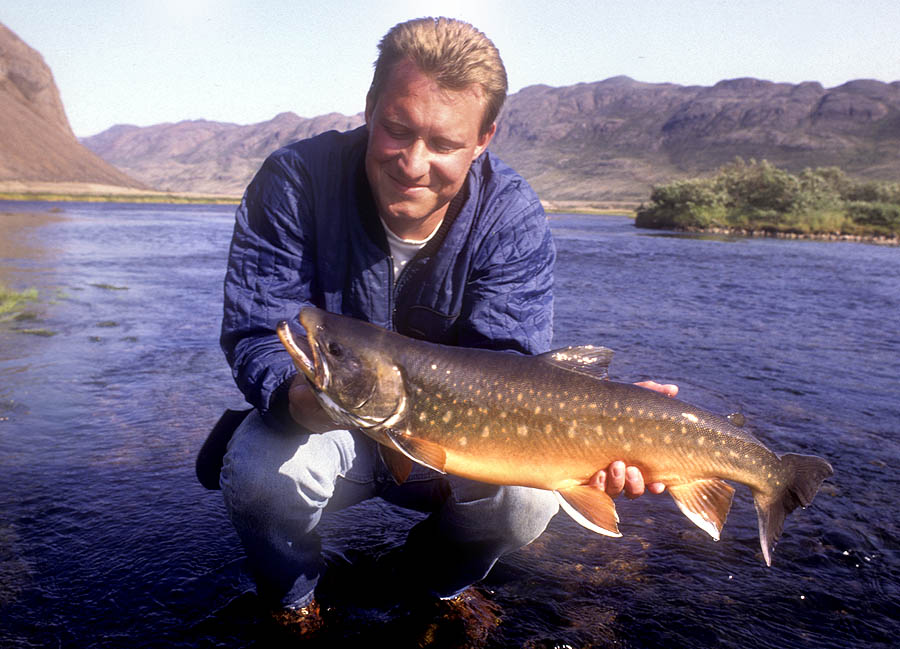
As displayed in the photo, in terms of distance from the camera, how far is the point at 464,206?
10.8 ft

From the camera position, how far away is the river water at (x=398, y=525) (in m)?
3.17

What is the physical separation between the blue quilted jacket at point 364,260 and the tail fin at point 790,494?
52.2 inches

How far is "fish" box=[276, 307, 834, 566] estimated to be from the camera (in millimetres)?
2736

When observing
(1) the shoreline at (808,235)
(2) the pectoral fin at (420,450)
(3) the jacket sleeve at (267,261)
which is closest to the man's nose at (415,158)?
(3) the jacket sleeve at (267,261)

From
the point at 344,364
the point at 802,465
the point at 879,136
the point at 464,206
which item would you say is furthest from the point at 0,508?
the point at 879,136

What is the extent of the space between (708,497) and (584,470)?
68 cm

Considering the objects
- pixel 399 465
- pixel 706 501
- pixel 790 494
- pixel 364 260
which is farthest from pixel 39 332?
pixel 790 494

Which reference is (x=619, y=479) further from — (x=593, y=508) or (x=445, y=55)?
(x=445, y=55)

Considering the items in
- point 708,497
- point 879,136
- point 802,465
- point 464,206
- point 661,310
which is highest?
point 879,136


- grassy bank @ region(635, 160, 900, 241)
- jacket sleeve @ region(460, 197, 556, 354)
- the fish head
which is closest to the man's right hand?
the fish head

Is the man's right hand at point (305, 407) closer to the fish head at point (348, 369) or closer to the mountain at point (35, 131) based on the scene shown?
the fish head at point (348, 369)

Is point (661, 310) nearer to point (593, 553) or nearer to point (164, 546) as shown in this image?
point (593, 553)

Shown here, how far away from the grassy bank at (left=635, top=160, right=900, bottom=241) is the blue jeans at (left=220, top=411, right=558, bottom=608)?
48.1 meters

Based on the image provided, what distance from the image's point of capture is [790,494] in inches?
120
